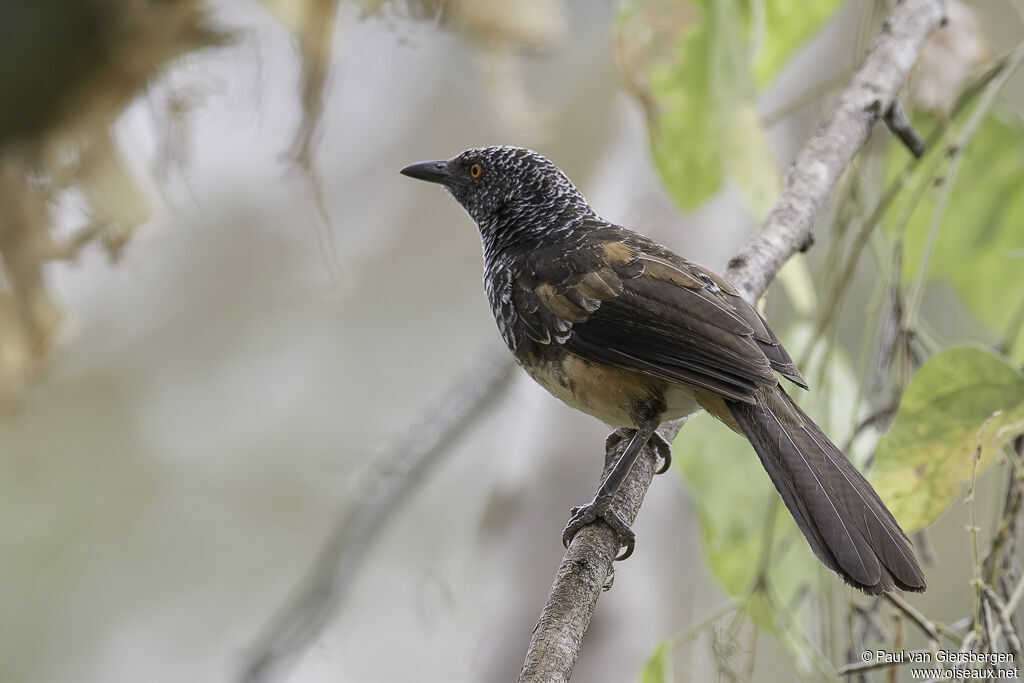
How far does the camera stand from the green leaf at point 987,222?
2.71 metres

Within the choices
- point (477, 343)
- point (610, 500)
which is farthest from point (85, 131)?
point (477, 343)

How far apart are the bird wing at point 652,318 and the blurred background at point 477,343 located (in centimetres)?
21

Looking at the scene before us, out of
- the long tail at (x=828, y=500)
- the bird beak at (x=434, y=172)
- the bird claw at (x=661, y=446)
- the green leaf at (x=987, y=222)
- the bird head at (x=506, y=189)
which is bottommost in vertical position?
the long tail at (x=828, y=500)

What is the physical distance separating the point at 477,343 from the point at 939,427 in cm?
626

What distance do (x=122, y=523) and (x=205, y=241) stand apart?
2.43 m

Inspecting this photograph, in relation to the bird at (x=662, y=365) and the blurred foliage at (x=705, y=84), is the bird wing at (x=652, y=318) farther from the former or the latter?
the blurred foliage at (x=705, y=84)

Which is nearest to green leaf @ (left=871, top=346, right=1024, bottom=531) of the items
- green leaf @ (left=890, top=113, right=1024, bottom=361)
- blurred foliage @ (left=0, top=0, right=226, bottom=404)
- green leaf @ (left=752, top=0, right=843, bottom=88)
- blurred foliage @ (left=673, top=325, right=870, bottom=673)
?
blurred foliage @ (left=673, top=325, right=870, bottom=673)

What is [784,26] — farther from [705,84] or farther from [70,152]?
[70,152]

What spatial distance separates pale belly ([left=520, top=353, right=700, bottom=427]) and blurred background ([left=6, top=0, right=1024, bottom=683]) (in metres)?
0.23

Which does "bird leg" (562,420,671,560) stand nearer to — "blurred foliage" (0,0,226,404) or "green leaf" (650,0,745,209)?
"green leaf" (650,0,745,209)

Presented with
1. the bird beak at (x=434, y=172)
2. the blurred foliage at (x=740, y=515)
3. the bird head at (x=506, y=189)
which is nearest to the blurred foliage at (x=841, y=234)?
the blurred foliage at (x=740, y=515)

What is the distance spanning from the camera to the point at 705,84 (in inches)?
102

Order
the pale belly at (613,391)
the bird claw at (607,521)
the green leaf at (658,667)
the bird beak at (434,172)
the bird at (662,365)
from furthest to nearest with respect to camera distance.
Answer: the bird beak at (434,172) → the pale belly at (613,391) → the bird claw at (607,521) → the green leaf at (658,667) → the bird at (662,365)

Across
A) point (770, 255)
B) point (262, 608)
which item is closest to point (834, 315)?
point (770, 255)
